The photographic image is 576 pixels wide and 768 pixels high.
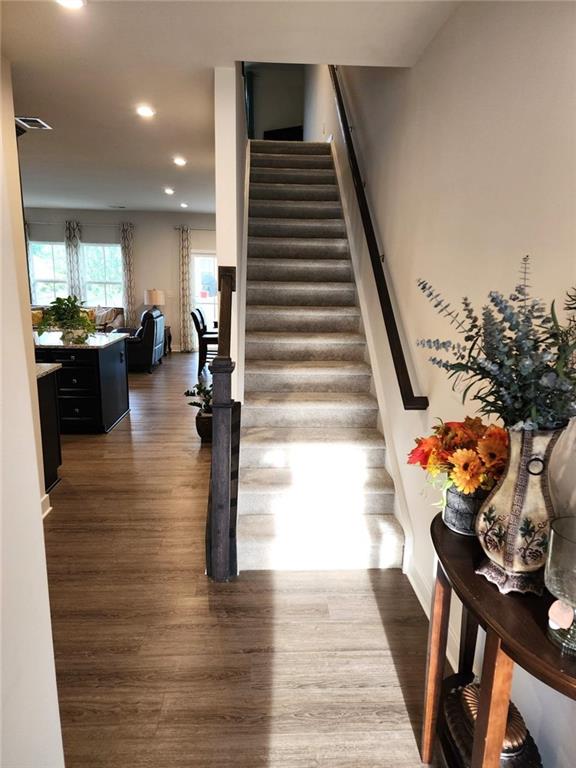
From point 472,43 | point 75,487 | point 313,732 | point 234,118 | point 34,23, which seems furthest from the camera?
point 75,487

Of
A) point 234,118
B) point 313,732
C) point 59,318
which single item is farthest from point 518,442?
point 59,318

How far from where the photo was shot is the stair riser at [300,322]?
3711mm

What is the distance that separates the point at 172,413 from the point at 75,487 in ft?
6.58

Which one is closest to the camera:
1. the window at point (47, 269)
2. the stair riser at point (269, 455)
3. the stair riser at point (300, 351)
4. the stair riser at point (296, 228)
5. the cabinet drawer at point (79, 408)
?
the stair riser at point (269, 455)

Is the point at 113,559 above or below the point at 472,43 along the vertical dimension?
below

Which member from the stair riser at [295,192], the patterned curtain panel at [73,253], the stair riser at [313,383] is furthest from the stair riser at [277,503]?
the patterned curtain panel at [73,253]

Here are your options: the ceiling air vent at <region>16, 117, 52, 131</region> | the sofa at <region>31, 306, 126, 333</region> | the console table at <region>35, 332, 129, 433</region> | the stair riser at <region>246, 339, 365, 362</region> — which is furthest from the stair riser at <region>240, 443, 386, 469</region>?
the sofa at <region>31, 306, 126, 333</region>

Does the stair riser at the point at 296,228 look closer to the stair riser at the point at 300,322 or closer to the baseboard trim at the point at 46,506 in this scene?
the stair riser at the point at 300,322

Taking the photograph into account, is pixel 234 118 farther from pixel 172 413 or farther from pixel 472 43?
pixel 172 413

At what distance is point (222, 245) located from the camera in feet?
9.33

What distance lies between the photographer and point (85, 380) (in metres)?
4.50

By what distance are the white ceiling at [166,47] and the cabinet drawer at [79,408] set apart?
240 cm

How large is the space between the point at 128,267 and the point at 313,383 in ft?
24.9

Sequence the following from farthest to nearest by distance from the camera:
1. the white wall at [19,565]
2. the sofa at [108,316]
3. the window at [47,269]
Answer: the window at [47,269]
the sofa at [108,316]
the white wall at [19,565]
